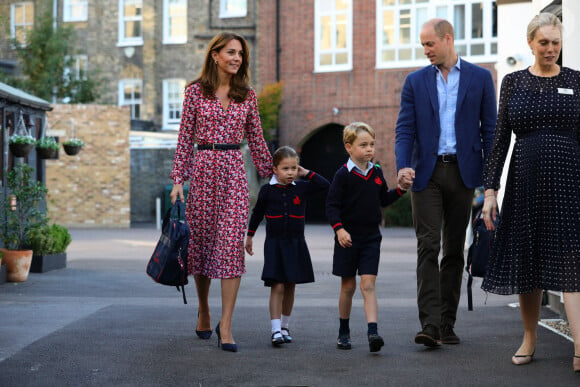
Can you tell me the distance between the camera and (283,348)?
628cm

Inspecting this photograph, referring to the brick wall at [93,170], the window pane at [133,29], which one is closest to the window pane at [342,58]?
the brick wall at [93,170]

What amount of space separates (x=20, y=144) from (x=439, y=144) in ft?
27.4

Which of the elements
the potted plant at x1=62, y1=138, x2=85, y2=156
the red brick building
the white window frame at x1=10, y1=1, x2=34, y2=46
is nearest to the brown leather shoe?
the potted plant at x1=62, y1=138, x2=85, y2=156

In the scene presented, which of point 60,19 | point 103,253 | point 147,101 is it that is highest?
point 60,19

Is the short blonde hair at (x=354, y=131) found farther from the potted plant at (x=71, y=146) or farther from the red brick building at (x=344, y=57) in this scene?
the red brick building at (x=344, y=57)

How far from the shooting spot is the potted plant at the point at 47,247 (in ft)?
42.0

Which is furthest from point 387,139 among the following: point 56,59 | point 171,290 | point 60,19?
point 171,290

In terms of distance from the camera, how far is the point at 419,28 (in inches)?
1171

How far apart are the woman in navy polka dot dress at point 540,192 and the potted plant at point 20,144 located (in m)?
8.92

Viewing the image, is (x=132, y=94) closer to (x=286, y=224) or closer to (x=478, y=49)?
(x=478, y=49)

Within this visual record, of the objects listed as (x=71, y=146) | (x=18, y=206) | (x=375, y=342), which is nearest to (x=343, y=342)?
(x=375, y=342)

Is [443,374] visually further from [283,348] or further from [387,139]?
[387,139]

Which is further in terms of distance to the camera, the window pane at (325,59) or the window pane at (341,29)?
the window pane at (325,59)

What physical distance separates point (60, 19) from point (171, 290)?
2736 centimetres
